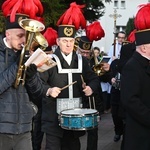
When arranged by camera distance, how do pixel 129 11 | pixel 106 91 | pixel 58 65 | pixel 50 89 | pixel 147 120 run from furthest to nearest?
pixel 129 11 → pixel 106 91 → pixel 58 65 → pixel 50 89 → pixel 147 120

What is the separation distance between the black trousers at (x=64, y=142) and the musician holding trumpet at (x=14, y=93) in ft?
3.82

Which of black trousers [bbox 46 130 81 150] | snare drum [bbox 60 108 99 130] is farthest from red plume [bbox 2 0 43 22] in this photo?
black trousers [bbox 46 130 81 150]

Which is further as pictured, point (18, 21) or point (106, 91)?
point (106, 91)

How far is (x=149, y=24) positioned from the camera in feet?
13.5

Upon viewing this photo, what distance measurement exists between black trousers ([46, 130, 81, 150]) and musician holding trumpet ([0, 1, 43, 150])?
116 centimetres

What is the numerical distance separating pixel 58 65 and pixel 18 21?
1.43 m

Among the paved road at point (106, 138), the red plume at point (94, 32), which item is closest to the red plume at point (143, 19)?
the red plume at point (94, 32)

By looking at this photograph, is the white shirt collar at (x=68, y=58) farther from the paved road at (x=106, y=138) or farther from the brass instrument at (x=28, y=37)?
the paved road at (x=106, y=138)

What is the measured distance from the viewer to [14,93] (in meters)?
4.07

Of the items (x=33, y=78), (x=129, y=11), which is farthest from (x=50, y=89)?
(x=129, y=11)

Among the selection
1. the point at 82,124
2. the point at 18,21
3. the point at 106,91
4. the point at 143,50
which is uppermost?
the point at 18,21

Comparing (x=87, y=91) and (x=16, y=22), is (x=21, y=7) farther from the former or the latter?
(x=87, y=91)

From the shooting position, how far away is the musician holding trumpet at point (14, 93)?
3.95m

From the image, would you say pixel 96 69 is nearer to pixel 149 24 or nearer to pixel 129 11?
pixel 149 24
